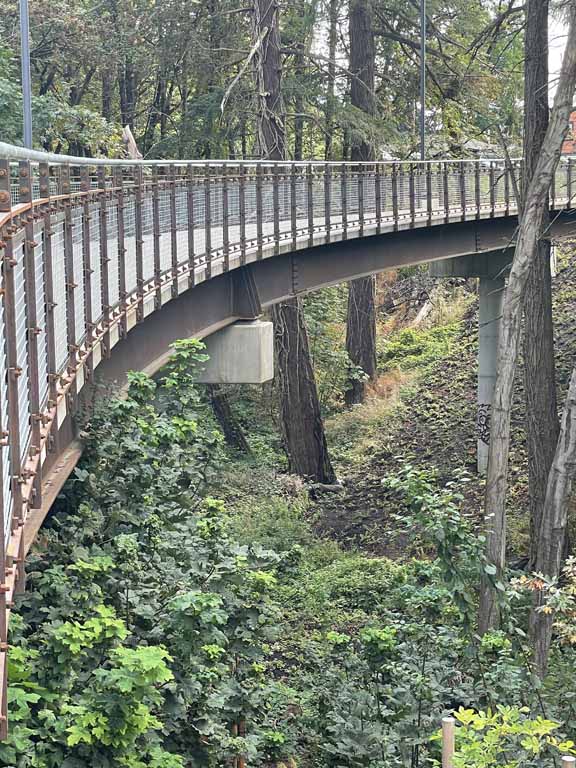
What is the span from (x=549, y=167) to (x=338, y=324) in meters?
20.8

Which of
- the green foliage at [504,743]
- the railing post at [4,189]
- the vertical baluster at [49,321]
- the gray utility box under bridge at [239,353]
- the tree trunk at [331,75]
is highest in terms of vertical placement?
the tree trunk at [331,75]

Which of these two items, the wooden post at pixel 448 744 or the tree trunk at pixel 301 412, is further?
the tree trunk at pixel 301 412

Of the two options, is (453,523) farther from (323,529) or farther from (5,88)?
(5,88)

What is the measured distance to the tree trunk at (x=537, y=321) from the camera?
1995 cm

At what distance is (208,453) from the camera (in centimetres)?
1123

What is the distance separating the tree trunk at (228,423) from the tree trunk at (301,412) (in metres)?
1.59

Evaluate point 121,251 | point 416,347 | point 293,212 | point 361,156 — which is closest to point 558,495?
point 293,212

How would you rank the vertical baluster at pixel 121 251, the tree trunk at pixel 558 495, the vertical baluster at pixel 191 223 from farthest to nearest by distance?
1. the tree trunk at pixel 558 495
2. the vertical baluster at pixel 191 223
3. the vertical baluster at pixel 121 251

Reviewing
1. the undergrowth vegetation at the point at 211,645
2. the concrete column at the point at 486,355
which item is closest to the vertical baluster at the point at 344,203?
the undergrowth vegetation at the point at 211,645

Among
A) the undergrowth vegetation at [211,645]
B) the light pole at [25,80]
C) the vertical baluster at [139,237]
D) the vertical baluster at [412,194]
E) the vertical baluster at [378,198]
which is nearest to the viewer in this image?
the undergrowth vegetation at [211,645]

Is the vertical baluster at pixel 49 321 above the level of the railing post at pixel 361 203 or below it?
below

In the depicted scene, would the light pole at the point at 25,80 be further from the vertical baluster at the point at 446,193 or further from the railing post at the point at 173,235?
the vertical baluster at the point at 446,193

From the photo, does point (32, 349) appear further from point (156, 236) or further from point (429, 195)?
point (429, 195)

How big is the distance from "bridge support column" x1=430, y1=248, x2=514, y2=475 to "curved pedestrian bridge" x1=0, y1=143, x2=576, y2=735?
1167mm
